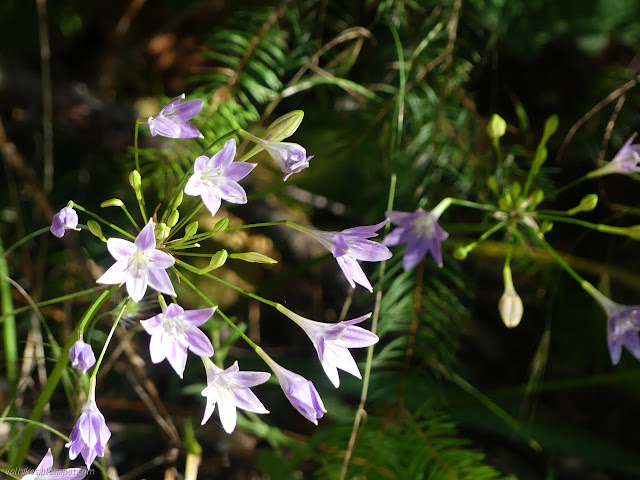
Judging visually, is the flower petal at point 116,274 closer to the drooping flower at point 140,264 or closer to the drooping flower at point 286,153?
the drooping flower at point 140,264

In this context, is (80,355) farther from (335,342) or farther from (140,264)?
(335,342)

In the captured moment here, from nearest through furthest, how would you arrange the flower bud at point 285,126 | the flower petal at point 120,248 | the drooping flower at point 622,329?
1. the flower petal at point 120,248
2. the flower bud at point 285,126
3. the drooping flower at point 622,329

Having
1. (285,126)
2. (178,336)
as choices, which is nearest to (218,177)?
(285,126)

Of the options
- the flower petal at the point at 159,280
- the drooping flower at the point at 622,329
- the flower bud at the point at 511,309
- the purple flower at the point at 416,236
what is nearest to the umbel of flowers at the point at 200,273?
the flower petal at the point at 159,280

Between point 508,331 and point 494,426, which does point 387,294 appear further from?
point 508,331

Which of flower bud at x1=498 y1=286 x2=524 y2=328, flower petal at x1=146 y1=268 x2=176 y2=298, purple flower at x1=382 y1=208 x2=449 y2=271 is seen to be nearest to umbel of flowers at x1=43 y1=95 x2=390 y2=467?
flower petal at x1=146 y1=268 x2=176 y2=298
